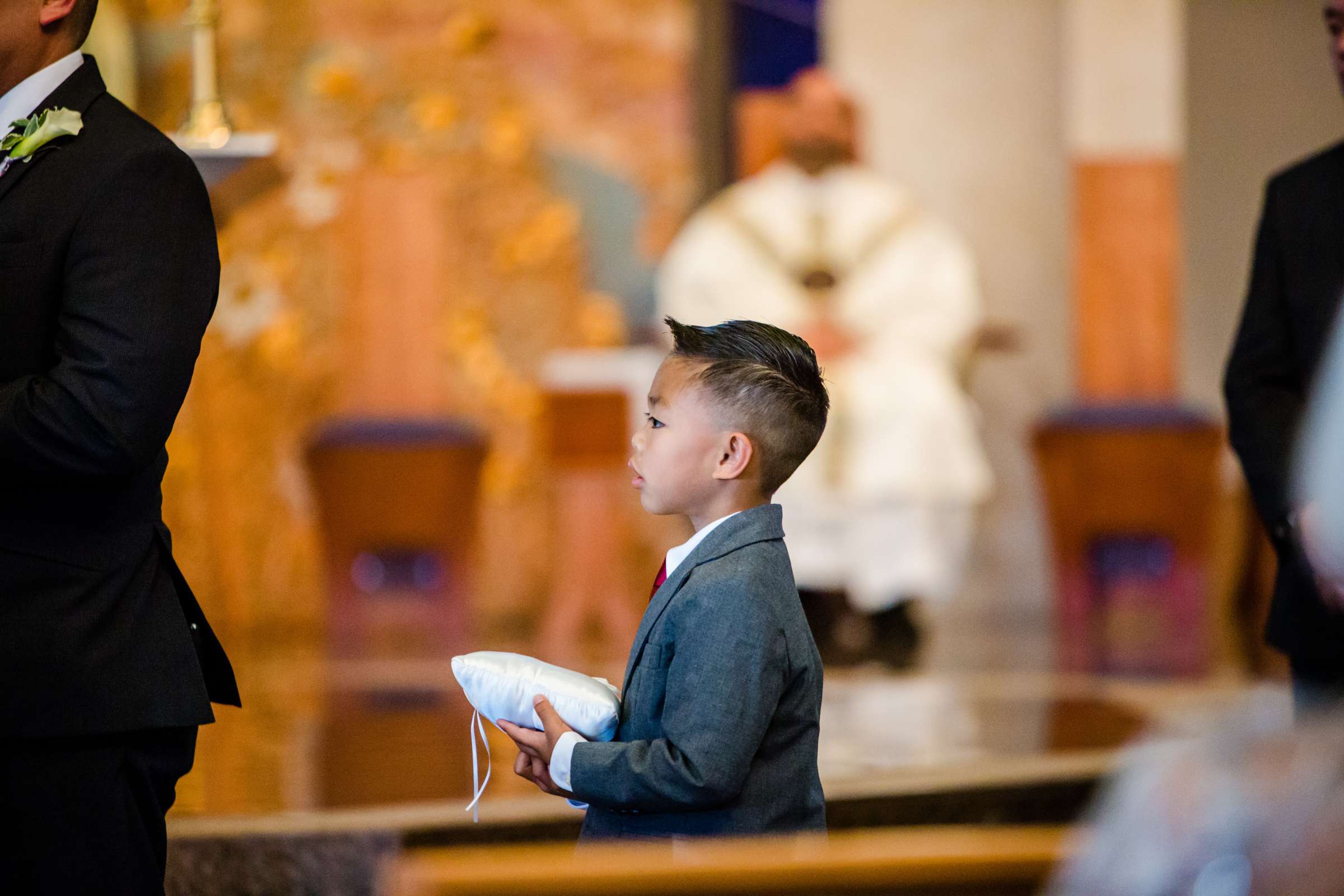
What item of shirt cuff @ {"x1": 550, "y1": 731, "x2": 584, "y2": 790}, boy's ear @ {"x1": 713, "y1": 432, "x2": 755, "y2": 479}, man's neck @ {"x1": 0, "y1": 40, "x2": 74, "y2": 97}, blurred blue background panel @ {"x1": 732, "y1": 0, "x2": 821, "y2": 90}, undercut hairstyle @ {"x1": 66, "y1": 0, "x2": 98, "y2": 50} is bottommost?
shirt cuff @ {"x1": 550, "y1": 731, "x2": 584, "y2": 790}

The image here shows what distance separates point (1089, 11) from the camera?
6930 millimetres

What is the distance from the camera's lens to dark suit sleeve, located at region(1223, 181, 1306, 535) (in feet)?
7.63

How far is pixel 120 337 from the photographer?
163 centimetres

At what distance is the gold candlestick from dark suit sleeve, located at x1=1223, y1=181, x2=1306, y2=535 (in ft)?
5.59

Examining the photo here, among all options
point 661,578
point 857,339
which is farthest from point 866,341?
point 661,578

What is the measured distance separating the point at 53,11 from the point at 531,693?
92 cm

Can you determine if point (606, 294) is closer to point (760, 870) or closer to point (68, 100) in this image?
point (68, 100)

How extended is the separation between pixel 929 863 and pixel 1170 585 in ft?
18.2

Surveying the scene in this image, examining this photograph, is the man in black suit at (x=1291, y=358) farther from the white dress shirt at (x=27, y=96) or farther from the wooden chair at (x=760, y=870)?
the white dress shirt at (x=27, y=96)

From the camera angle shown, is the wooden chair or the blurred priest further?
the blurred priest

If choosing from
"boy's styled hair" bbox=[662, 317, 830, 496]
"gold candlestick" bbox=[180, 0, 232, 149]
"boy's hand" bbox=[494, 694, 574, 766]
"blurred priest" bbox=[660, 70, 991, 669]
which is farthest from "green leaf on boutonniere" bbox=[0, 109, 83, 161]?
"blurred priest" bbox=[660, 70, 991, 669]

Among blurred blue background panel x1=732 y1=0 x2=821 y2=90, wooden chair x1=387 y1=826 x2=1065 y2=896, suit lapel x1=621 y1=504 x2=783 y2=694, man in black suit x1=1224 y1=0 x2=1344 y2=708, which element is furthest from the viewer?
blurred blue background panel x1=732 y1=0 x2=821 y2=90

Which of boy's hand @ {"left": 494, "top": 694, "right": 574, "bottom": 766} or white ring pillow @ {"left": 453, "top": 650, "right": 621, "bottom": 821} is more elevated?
white ring pillow @ {"left": 453, "top": 650, "right": 621, "bottom": 821}

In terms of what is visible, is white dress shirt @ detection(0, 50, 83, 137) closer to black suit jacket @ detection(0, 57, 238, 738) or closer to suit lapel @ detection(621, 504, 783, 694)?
black suit jacket @ detection(0, 57, 238, 738)
